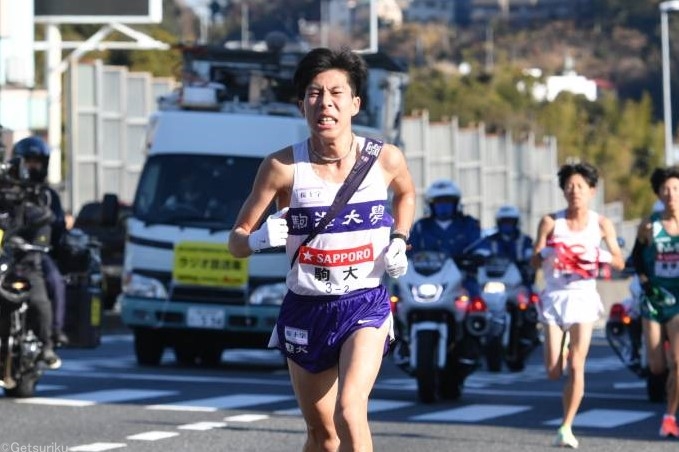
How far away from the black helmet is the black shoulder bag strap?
7.86 m

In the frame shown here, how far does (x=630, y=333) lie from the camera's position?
20359 mm

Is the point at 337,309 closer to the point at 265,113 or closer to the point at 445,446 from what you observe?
the point at 445,446

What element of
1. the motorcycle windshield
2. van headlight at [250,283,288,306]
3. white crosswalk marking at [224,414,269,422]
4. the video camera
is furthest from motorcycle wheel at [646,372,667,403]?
the video camera

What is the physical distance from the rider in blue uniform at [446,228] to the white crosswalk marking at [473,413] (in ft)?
5.77

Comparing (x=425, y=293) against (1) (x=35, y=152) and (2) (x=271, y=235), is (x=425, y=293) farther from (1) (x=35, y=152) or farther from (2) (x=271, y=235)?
(2) (x=271, y=235)

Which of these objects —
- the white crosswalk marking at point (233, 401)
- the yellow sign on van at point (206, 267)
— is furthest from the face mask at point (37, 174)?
the yellow sign on van at point (206, 267)

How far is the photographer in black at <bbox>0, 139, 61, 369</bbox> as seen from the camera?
56.4 feet

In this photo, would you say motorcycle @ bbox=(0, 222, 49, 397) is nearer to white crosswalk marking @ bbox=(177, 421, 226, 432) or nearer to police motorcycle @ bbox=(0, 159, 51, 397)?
police motorcycle @ bbox=(0, 159, 51, 397)

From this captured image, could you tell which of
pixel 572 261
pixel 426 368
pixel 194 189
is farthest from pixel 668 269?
pixel 194 189

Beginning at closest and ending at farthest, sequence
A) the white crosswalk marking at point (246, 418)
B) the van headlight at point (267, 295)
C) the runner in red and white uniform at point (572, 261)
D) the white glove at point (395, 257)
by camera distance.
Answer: the white glove at point (395, 257), the runner in red and white uniform at point (572, 261), the white crosswalk marking at point (246, 418), the van headlight at point (267, 295)

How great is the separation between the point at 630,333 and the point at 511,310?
4.36 metres

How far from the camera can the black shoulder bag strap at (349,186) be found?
9.81 m

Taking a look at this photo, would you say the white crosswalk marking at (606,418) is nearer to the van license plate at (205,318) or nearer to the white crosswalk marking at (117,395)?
the white crosswalk marking at (117,395)

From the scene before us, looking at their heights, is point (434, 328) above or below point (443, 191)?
below
